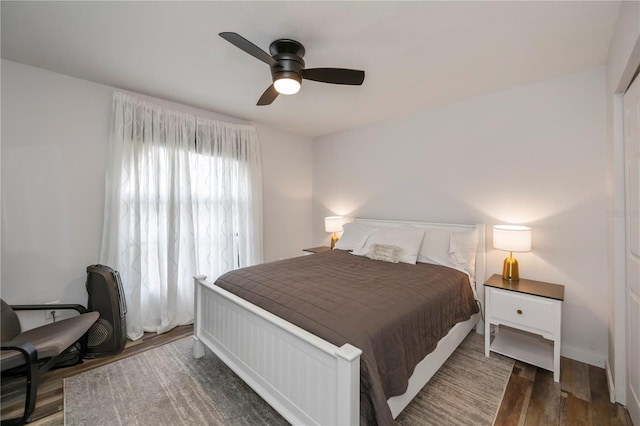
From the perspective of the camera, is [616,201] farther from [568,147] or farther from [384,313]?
[384,313]

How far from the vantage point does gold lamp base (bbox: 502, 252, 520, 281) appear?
2.48 meters

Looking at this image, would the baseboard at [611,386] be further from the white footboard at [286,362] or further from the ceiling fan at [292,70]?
the ceiling fan at [292,70]

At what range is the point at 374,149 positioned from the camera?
12.7 ft

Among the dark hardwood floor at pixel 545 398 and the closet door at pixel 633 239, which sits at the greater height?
the closet door at pixel 633 239

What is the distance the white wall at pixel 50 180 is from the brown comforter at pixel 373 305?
5.07 feet

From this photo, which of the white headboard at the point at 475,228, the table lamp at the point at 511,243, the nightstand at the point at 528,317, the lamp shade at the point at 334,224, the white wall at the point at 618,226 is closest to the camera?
the white wall at the point at 618,226

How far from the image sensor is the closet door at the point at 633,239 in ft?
5.02

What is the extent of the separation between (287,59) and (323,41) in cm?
30

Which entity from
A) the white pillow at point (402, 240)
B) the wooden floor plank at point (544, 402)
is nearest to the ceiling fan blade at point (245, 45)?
the white pillow at point (402, 240)

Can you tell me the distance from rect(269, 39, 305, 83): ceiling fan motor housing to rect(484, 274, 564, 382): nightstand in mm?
2474

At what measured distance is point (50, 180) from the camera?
94.3 inches

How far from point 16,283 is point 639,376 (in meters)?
4.52

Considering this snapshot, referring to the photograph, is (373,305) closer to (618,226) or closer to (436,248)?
(436,248)

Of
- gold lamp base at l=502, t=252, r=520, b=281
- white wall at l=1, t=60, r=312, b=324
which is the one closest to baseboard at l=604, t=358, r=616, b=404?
gold lamp base at l=502, t=252, r=520, b=281
